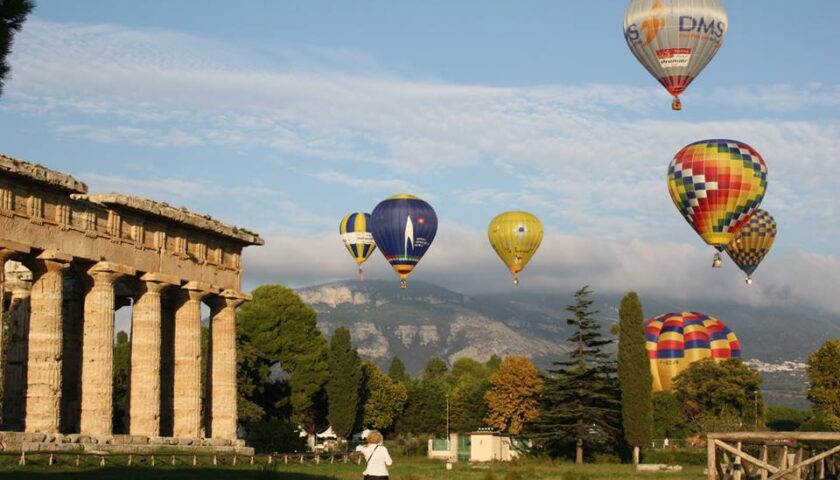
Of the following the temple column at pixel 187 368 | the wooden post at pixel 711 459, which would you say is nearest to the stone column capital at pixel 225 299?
the temple column at pixel 187 368

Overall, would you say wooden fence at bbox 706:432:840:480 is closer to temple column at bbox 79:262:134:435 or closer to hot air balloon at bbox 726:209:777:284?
temple column at bbox 79:262:134:435

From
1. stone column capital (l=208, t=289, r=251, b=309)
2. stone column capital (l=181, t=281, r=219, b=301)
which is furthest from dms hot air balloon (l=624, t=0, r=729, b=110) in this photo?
stone column capital (l=181, t=281, r=219, b=301)

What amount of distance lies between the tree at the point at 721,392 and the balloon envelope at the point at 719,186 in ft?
119

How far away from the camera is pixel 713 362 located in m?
125

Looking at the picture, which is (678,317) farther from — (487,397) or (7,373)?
(7,373)

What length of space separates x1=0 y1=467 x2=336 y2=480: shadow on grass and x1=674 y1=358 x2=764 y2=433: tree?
77161 mm

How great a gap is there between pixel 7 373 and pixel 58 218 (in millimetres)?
8664

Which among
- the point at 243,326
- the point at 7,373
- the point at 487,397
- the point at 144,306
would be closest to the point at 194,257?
the point at 144,306

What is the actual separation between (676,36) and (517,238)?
104 feet

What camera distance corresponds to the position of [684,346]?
140 meters

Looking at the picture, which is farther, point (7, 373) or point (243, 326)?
point (243, 326)

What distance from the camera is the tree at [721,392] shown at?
11850 centimetres

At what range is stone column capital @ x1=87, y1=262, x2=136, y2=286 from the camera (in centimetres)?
5072

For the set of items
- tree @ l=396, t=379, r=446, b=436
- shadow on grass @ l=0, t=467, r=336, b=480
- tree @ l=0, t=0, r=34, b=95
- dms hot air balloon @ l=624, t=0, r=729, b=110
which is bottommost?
tree @ l=396, t=379, r=446, b=436
